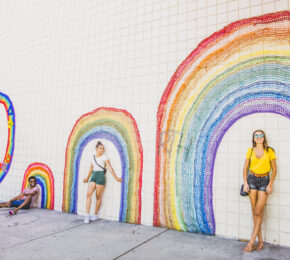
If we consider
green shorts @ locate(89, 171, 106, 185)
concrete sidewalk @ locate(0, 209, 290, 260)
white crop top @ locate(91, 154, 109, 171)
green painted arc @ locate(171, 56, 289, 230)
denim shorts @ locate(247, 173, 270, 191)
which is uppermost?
green painted arc @ locate(171, 56, 289, 230)

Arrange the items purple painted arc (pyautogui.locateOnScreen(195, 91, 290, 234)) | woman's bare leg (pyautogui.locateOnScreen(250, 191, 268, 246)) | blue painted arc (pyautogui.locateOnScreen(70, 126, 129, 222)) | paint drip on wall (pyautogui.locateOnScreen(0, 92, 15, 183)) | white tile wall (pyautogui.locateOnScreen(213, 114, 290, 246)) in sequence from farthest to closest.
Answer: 1. paint drip on wall (pyautogui.locateOnScreen(0, 92, 15, 183))
2. blue painted arc (pyautogui.locateOnScreen(70, 126, 129, 222))
3. purple painted arc (pyautogui.locateOnScreen(195, 91, 290, 234))
4. white tile wall (pyautogui.locateOnScreen(213, 114, 290, 246))
5. woman's bare leg (pyautogui.locateOnScreen(250, 191, 268, 246))

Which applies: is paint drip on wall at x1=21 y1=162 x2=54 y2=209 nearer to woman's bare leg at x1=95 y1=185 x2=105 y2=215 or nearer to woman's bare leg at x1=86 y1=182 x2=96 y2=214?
woman's bare leg at x1=86 y1=182 x2=96 y2=214

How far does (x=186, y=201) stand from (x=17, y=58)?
5200mm

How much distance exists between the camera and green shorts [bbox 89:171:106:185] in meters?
4.36

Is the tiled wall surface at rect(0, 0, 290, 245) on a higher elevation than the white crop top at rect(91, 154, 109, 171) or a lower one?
higher

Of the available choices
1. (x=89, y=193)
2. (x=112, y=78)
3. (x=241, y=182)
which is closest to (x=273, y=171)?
(x=241, y=182)

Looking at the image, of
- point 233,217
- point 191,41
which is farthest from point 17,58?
point 233,217

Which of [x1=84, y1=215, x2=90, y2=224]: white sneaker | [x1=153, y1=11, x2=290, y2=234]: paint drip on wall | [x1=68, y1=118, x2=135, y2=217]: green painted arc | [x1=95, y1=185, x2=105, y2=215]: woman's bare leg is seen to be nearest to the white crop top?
[x1=95, y1=185, x2=105, y2=215]: woman's bare leg

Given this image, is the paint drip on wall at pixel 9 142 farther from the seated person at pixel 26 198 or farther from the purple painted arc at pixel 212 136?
the purple painted arc at pixel 212 136

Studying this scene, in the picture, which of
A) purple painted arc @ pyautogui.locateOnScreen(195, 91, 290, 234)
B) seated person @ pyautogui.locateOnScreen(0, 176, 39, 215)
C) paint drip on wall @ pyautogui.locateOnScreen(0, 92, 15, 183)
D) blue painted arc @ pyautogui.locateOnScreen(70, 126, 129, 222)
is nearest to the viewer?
purple painted arc @ pyautogui.locateOnScreen(195, 91, 290, 234)

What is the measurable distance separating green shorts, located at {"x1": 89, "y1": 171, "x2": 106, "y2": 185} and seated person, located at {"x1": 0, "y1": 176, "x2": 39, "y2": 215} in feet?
4.99

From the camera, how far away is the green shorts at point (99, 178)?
436 centimetres

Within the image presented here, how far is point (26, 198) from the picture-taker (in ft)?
16.7

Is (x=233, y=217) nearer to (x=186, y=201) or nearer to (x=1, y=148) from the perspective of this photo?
(x=186, y=201)
